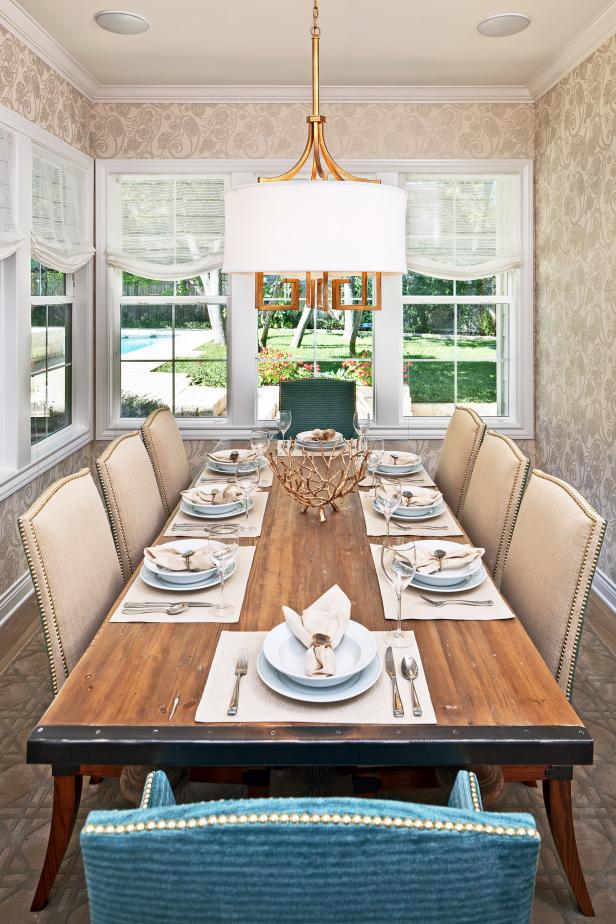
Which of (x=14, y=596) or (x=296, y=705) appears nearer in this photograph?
(x=296, y=705)

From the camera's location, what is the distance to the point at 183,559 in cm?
191

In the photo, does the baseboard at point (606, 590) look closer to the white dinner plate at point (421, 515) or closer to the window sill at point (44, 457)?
the white dinner plate at point (421, 515)

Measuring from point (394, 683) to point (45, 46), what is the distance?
11.7 feet

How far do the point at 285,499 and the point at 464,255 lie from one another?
265 cm

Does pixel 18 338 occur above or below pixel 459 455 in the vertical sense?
above

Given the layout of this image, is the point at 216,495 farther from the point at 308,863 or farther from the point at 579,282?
the point at 579,282

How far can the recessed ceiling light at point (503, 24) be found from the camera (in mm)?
3492

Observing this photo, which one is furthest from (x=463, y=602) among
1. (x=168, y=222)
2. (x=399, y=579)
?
(x=168, y=222)

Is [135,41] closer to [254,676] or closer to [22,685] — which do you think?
[22,685]

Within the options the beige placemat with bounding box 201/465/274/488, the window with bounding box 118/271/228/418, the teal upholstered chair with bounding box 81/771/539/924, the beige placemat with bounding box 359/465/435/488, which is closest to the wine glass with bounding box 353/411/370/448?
the beige placemat with bounding box 359/465/435/488

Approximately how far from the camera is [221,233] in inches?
185

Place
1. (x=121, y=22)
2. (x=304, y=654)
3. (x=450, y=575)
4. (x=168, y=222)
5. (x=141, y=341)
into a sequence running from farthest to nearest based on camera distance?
1. (x=141, y=341)
2. (x=168, y=222)
3. (x=121, y=22)
4. (x=450, y=575)
5. (x=304, y=654)

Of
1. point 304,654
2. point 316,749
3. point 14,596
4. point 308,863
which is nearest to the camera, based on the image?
point 308,863

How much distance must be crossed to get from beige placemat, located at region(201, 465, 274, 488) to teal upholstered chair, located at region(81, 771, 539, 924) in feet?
7.35
